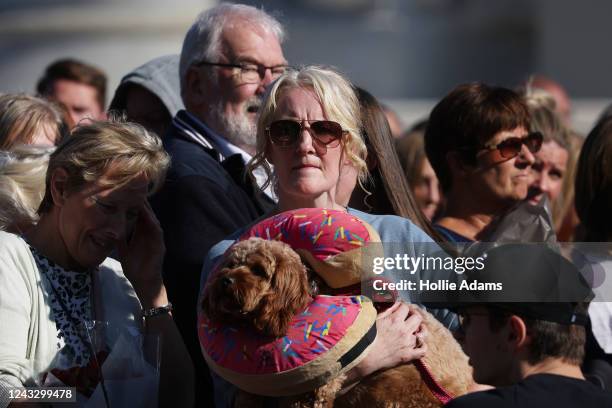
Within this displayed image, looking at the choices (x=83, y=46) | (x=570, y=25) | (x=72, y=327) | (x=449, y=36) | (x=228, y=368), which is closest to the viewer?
(x=228, y=368)

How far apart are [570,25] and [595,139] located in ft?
67.8

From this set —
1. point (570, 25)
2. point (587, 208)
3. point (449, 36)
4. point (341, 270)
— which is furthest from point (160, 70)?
point (449, 36)

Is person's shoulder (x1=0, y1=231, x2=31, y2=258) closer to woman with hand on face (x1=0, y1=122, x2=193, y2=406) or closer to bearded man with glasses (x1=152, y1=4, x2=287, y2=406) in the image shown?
woman with hand on face (x1=0, y1=122, x2=193, y2=406)

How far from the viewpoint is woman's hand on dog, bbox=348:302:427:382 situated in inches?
147

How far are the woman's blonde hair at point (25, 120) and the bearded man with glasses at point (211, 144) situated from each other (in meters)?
0.56

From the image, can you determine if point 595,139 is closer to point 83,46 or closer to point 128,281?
point 128,281

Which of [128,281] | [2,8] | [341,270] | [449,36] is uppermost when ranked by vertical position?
[341,270]

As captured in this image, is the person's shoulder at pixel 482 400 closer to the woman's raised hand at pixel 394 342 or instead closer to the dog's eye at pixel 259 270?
the woman's raised hand at pixel 394 342

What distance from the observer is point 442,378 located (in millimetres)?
3805

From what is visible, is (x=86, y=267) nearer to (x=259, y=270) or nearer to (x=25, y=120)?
(x=259, y=270)

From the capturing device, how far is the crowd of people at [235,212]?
3.83 metres

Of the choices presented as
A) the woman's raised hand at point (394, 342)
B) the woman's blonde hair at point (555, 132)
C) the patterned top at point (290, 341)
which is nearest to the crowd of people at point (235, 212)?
the woman's raised hand at point (394, 342)

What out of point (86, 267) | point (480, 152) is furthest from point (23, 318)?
point (480, 152)

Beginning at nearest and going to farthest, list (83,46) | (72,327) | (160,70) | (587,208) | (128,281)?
(72,327)
(128,281)
(587,208)
(160,70)
(83,46)
